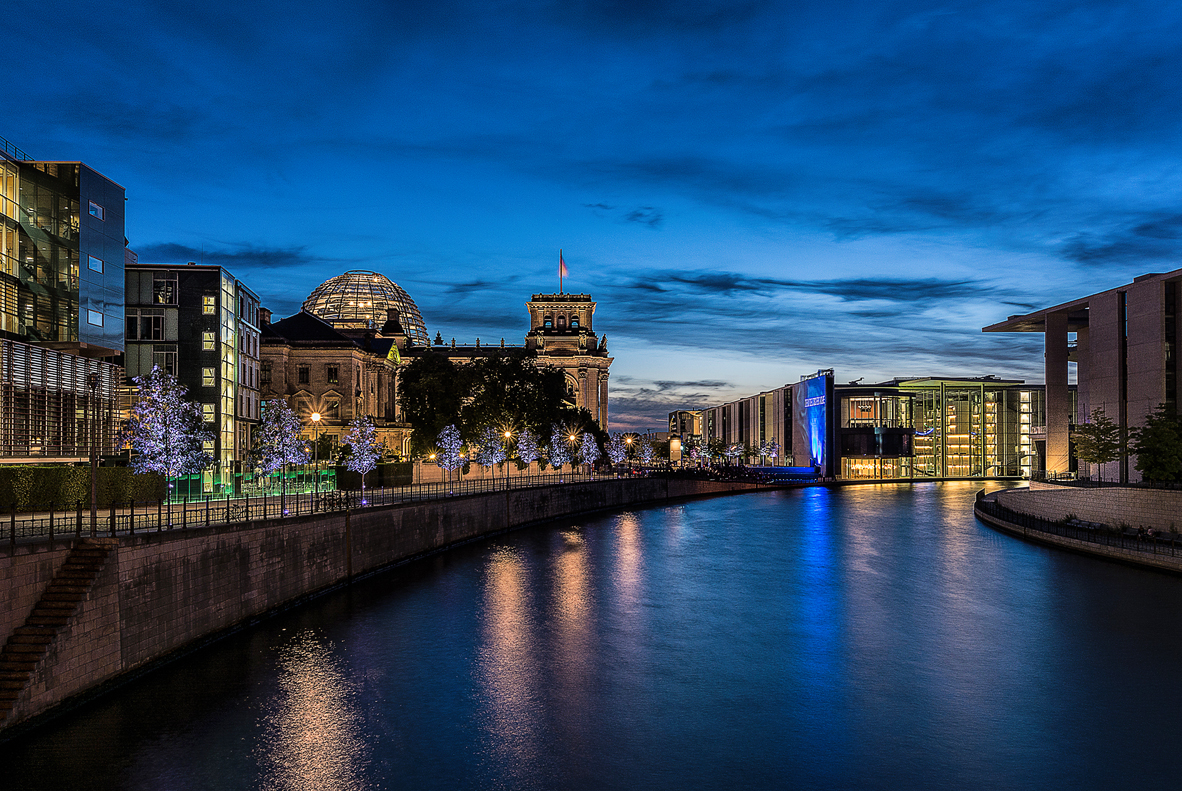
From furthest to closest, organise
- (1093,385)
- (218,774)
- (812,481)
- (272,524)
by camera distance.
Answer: (812,481)
(1093,385)
(272,524)
(218,774)

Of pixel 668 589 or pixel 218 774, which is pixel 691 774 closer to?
pixel 218 774

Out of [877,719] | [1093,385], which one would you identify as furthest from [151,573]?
[1093,385]

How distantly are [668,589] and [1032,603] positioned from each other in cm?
1879

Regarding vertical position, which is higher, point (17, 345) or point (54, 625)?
point (17, 345)

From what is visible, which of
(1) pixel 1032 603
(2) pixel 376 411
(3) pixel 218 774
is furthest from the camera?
(2) pixel 376 411

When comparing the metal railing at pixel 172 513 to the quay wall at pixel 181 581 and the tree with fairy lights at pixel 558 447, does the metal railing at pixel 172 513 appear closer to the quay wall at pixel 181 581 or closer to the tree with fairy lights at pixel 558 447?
the quay wall at pixel 181 581

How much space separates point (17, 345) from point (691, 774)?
44.4 m

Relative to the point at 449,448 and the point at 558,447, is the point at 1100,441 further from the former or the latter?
the point at 558,447

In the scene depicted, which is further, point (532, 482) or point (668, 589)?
point (532, 482)

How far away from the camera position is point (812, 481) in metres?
163

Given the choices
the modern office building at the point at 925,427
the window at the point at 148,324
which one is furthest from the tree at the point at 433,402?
the modern office building at the point at 925,427

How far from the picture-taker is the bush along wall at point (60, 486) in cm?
3690

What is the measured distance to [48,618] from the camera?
2370 cm

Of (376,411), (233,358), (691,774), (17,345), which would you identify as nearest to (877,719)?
(691,774)
